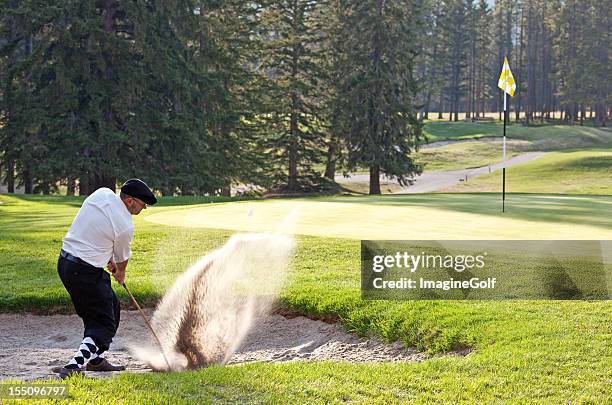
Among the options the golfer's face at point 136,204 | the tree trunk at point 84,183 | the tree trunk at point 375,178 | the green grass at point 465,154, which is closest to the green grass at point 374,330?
the golfer's face at point 136,204

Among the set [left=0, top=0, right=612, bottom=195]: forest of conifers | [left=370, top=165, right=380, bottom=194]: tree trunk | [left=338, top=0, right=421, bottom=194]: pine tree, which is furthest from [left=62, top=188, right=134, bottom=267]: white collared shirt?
[left=370, top=165, right=380, bottom=194]: tree trunk

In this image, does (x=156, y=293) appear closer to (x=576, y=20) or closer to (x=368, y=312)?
(x=368, y=312)

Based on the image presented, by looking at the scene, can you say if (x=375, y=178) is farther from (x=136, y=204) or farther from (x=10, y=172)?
(x=136, y=204)

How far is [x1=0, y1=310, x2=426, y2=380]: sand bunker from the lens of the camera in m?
7.81

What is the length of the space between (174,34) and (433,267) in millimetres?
28494

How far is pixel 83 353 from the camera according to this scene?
692cm

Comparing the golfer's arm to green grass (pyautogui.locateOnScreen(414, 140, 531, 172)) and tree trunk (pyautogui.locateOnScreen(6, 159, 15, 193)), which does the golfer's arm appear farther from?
green grass (pyautogui.locateOnScreen(414, 140, 531, 172))

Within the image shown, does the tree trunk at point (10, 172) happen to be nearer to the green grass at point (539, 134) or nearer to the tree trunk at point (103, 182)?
the tree trunk at point (103, 182)

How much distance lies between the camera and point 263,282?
10.7 m

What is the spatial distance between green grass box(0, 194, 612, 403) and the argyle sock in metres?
0.58

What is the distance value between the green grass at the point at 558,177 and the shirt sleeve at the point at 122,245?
4395 cm

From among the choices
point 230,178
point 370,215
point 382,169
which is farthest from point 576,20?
point 370,215

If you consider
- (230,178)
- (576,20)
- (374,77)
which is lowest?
(230,178)

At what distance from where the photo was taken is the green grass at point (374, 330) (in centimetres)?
596
